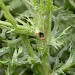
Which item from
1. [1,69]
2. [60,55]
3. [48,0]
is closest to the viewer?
[48,0]

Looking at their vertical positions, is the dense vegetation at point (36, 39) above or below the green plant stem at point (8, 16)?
below

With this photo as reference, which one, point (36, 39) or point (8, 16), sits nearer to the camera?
point (8, 16)

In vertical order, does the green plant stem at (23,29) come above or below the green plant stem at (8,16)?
below

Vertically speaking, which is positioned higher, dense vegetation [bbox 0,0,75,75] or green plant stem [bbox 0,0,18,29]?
green plant stem [bbox 0,0,18,29]

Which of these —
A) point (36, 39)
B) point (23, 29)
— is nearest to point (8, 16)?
point (23, 29)

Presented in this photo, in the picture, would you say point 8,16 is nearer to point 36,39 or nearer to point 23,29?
point 23,29

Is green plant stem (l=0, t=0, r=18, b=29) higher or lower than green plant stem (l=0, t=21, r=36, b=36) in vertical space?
higher

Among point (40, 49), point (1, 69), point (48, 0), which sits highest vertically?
point (48, 0)

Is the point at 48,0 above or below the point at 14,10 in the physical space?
above

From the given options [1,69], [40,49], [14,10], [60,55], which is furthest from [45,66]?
[14,10]

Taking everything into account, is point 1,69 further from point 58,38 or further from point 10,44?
point 58,38

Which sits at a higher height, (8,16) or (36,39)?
(8,16)
